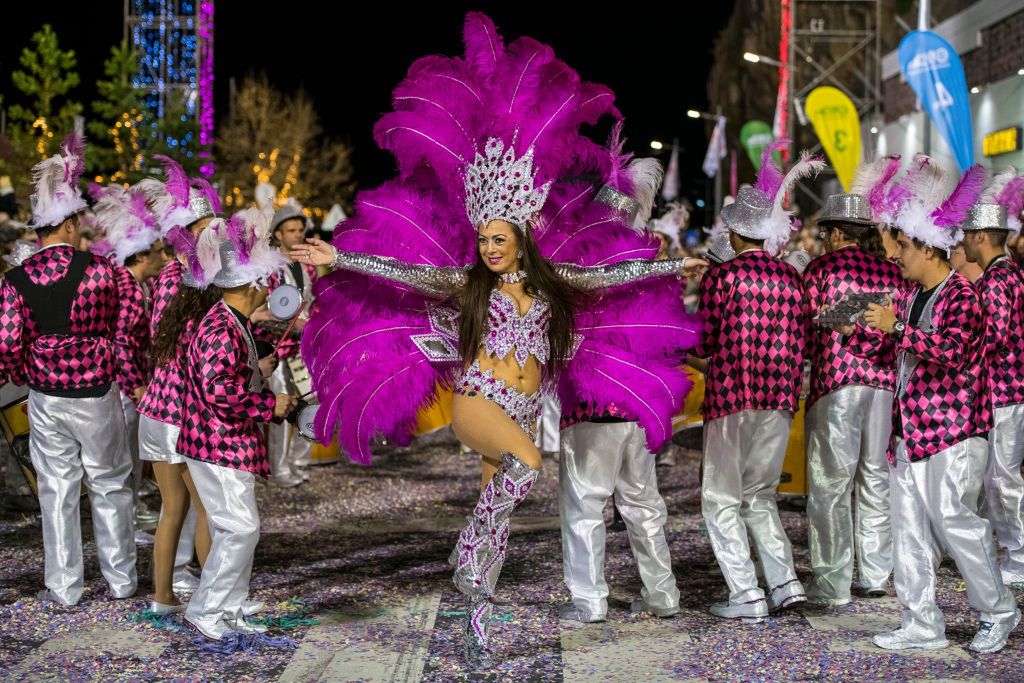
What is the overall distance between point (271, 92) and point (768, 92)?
24703 millimetres

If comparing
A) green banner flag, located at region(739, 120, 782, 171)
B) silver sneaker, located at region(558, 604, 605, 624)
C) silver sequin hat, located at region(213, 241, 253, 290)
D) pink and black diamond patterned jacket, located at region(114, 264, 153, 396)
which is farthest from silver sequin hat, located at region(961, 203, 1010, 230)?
green banner flag, located at region(739, 120, 782, 171)

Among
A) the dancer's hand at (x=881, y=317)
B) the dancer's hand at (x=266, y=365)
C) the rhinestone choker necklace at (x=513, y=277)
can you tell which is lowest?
the dancer's hand at (x=266, y=365)

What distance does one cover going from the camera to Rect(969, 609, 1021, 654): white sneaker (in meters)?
5.51

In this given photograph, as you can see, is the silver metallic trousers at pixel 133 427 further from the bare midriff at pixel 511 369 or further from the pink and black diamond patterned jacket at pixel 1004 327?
the pink and black diamond patterned jacket at pixel 1004 327

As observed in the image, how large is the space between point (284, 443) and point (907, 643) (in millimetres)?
5570

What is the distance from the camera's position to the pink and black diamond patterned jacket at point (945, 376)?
541 centimetres

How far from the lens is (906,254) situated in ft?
18.7

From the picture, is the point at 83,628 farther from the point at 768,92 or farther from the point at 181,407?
the point at 768,92

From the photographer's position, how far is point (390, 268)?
18.1 ft

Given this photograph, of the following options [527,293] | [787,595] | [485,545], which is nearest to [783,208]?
[527,293]

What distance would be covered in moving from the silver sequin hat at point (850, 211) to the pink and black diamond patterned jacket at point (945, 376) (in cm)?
111

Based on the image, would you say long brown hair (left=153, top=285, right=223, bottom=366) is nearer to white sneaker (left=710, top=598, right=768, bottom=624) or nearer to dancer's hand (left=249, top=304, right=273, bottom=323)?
dancer's hand (left=249, top=304, right=273, bottom=323)

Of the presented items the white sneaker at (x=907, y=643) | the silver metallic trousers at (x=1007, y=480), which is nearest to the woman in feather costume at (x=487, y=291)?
the white sneaker at (x=907, y=643)

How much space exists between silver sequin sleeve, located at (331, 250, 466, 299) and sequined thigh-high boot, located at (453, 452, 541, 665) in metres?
0.78
